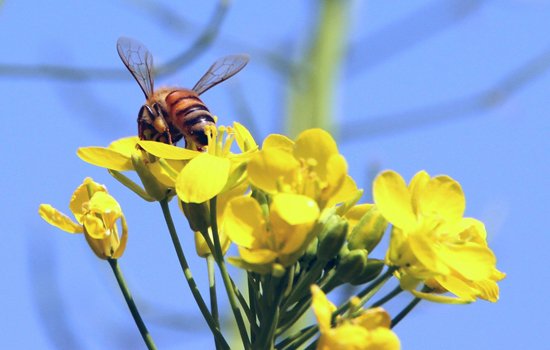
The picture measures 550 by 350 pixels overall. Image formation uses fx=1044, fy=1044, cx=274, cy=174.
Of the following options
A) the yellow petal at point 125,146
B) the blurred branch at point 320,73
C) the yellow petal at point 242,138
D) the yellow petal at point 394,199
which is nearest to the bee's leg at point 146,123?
the yellow petal at point 125,146

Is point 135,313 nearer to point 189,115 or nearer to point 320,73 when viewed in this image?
point 189,115

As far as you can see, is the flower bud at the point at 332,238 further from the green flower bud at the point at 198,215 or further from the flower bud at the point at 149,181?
the flower bud at the point at 149,181

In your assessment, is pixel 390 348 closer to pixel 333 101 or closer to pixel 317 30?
pixel 333 101

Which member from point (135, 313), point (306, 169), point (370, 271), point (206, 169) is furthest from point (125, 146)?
point (370, 271)

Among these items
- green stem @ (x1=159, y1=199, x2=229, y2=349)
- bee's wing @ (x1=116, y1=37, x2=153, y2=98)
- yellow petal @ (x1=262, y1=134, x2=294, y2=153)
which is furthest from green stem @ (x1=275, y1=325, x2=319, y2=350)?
bee's wing @ (x1=116, y1=37, x2=153, y2=98)

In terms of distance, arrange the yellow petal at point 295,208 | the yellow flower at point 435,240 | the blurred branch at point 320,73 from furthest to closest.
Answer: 1. the blurred branch at point 320,73
2. the yellow flower at point 435,240
3. the yellow petal at point 295,208

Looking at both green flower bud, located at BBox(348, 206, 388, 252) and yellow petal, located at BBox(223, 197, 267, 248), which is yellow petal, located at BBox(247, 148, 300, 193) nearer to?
yellow petal, located at BBox(223, 197, 267, 248)
